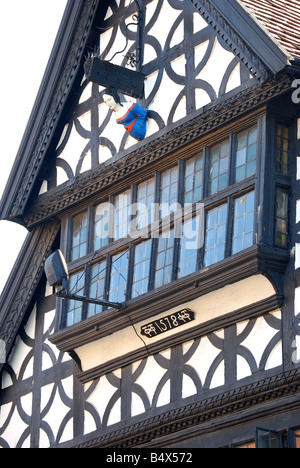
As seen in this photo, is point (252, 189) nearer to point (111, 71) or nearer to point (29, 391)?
point (111, 71)

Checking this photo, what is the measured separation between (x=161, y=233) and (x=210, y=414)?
253 cm

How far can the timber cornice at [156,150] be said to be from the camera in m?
16.1

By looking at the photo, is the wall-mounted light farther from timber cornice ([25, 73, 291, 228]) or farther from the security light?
timber cornice ([25, 73, 291, 228])

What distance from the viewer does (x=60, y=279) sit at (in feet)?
56.5

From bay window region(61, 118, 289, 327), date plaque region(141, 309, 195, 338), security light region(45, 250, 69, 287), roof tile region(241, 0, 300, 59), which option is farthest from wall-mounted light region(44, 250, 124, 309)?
roof tile region(241, 0, 300, 59)

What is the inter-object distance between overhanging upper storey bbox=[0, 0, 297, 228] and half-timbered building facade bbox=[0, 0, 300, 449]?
2 cm

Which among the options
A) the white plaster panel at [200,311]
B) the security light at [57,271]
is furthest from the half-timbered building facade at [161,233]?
the security light at [57,271]

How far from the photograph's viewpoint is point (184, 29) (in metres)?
17.8

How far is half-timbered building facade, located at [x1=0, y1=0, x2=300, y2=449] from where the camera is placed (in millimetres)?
15734

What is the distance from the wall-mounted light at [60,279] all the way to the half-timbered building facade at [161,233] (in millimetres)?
68

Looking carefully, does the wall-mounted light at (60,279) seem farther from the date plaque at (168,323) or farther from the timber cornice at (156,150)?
the timber cornice at (156,150)

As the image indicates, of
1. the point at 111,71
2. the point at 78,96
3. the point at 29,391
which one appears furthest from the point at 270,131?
the point at 29,391

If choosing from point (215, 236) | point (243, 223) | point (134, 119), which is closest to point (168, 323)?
point (215, 236)

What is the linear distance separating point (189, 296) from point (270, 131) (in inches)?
89.7
